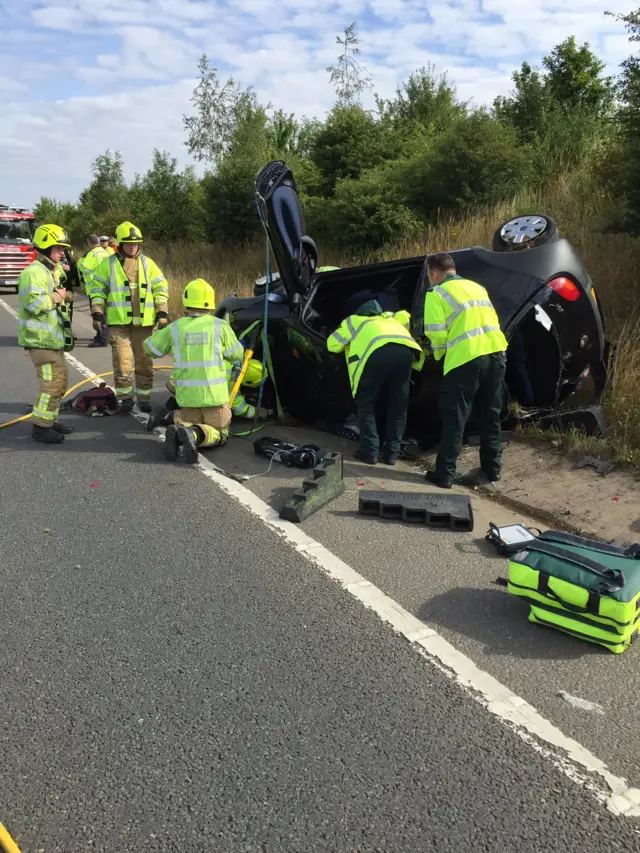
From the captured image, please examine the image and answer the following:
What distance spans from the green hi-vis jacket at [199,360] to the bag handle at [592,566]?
3.38m

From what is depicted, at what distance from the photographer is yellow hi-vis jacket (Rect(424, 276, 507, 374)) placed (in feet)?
16.0

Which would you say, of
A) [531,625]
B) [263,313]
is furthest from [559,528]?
[263,313]

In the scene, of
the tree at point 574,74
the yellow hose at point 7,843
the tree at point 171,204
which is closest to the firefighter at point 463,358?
the yellow hose at point 7,843

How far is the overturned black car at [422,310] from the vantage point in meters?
5.26

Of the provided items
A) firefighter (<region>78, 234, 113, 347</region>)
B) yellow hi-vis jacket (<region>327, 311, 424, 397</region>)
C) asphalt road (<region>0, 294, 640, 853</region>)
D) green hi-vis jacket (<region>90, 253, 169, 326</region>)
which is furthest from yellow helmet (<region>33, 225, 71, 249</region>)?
firefighter (<region>78, 234, 113, 347</region>)

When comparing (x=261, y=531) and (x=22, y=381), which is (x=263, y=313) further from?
(x=22, y=381)

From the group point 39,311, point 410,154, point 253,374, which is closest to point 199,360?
point 253,374

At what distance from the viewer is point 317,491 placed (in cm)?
460

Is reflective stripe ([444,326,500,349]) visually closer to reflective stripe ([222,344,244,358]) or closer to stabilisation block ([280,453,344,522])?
stabilisation block ([280,453,344,522])

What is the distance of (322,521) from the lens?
4.48m

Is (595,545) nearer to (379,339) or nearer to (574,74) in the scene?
(379,339)

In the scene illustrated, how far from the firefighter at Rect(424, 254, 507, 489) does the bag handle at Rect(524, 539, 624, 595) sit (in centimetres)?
186

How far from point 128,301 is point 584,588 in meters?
5.65

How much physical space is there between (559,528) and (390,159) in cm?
1385
